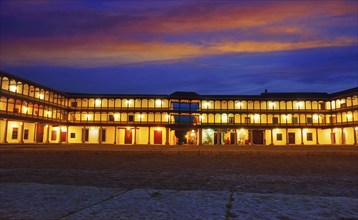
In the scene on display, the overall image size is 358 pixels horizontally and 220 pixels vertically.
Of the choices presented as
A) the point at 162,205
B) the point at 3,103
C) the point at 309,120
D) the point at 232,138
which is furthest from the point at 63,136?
the point at 162,205

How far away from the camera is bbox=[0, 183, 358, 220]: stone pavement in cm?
197

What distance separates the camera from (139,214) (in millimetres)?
2004

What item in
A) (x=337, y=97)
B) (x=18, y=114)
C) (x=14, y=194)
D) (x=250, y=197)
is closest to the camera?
(x=250, y=197)

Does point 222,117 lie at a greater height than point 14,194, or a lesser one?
greater

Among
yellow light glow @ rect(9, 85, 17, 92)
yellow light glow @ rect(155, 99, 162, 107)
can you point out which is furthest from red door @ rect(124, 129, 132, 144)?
yellow light glow @ rect(9, 85, 17, 92)

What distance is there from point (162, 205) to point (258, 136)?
5499 cm

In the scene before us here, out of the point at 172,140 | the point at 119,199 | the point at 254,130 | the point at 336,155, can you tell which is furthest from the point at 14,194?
the point at 254,130

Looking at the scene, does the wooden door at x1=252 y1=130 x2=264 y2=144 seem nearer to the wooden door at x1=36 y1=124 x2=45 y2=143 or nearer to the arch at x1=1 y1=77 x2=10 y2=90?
the wooden door at x1=36 y1=124 x2=45 y2=143

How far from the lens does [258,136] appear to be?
54.6 m

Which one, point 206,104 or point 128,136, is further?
point 206,104

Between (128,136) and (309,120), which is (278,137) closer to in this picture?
(309,120)

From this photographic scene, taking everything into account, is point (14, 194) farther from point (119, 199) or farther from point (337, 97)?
point (337, 97)

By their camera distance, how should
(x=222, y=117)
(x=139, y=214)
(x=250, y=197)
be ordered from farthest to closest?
(x=222, y=117)
(x=250, y=197)
(x=139, y=214)

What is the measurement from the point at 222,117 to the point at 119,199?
53364mm
